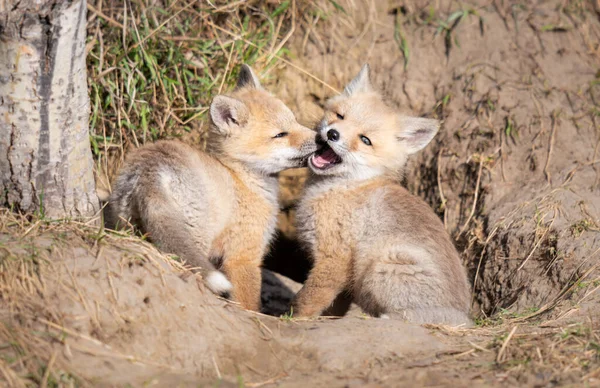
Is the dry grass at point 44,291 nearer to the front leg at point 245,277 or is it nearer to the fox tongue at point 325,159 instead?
the front leg at point 245,277

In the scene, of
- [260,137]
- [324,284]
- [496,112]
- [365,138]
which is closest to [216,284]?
[324,284]

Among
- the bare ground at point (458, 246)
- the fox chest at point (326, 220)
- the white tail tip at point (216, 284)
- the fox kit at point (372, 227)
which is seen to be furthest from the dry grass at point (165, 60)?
the white tail tip at point (216, 284)

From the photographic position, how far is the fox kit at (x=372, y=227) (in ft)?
15.5

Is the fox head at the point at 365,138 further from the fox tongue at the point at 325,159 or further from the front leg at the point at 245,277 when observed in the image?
the front leg at the point at 245,277

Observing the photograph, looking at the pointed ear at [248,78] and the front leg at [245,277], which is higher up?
the pointed ear at [248,78]

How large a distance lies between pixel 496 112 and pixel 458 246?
1538mm

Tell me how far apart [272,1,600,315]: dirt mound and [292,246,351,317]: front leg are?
144cm

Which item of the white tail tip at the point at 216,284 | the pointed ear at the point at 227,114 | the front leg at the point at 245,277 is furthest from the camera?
the pointed ear at the point at 227,114

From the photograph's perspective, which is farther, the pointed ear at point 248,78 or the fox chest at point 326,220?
the pointed ear at point 248,78

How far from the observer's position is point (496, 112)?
21.8 feet

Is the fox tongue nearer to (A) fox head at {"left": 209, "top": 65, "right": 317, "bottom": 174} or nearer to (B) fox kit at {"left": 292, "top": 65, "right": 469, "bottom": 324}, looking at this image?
(B) fox kit at {"left": 292, "top": 65, "right": 469, "bottom": 324}

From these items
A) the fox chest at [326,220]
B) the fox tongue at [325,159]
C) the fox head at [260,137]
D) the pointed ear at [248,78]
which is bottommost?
the fox chest at [326,220]

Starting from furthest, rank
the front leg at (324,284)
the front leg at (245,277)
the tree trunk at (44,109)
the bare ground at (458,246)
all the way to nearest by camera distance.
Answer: the front leg at (324,284) → the front leg at (245,277) → the tree trunk at (44,109) → the bare ground at (458,246)

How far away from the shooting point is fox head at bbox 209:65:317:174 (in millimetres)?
5383
